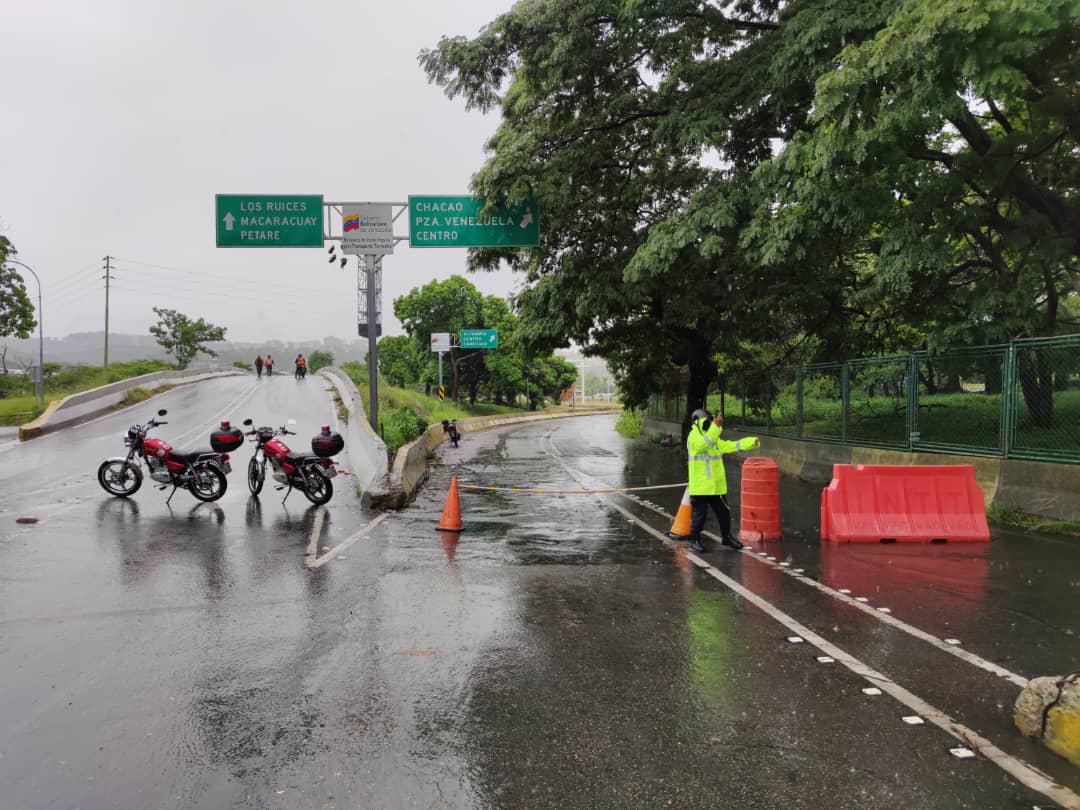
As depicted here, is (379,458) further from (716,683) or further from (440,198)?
(716,683)

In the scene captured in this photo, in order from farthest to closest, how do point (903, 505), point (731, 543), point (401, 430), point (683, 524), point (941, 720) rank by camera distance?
point (401, 430)
point (683, 524)
point (903, 505)
point (731, 543)
point (941, 720)

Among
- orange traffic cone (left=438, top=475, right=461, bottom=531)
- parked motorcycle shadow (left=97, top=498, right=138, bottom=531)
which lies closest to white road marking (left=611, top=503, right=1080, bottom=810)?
orange traffic cone (left=438, top=475, right=461, bottom=531)

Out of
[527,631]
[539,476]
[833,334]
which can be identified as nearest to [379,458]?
[539,476]

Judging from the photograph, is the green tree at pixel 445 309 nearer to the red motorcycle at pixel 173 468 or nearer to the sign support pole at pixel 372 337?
the sign support pole at pixel 372 337

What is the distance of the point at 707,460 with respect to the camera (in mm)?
8391

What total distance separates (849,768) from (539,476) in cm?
1368

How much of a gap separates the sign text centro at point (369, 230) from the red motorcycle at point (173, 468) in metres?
6.05

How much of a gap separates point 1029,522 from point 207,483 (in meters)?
12.2

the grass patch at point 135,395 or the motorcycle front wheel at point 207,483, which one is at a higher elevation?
the grass patch at point 135,395

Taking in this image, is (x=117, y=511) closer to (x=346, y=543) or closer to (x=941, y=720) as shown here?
(x=346, y=543)

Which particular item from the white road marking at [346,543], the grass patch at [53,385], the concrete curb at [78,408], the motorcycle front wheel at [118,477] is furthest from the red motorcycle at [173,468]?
the grass patch at [53,385]

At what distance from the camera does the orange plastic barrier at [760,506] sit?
8.85m

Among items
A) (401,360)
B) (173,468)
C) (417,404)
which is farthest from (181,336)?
(173,468)

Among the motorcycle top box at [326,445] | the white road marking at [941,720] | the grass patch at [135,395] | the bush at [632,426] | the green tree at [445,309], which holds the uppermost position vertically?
the green tree at [445,309]
